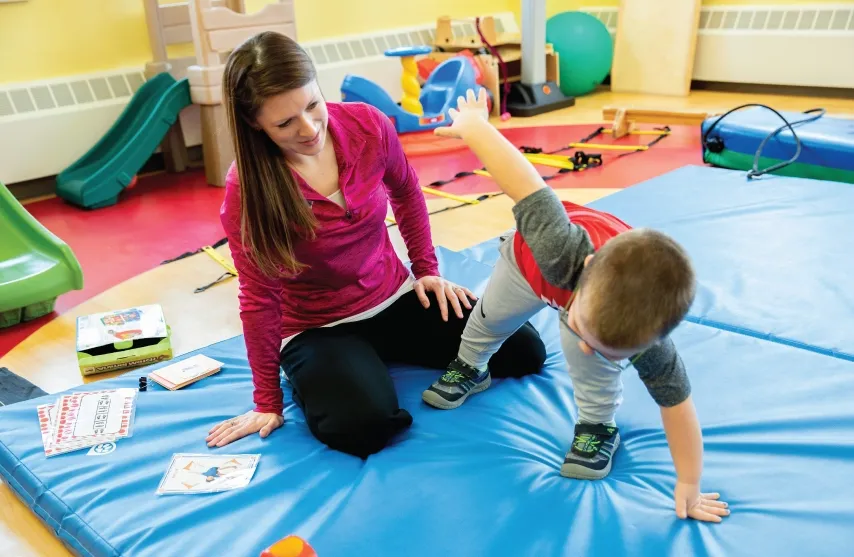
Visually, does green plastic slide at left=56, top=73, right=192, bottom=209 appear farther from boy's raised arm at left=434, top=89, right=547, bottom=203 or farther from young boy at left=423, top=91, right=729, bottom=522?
boy's raised arm at left=434, top=89, right=547, bottom=203

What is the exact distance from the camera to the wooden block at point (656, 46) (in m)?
5.85

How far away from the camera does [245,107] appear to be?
1.49 m

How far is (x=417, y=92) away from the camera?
4816 mm

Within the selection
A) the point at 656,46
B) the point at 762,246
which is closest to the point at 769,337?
the point at 762,246

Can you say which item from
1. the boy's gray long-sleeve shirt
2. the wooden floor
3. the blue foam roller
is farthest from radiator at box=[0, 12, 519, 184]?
the boy's gray long-sleeve shirt

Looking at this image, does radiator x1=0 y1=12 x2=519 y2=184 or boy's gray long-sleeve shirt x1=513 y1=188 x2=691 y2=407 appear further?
radiator x1=0 y1=12 x2=519 y2=184

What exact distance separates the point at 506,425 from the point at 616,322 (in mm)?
631

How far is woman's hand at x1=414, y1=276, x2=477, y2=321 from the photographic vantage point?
1.86m

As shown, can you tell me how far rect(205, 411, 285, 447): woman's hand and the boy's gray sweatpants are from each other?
0.45 m

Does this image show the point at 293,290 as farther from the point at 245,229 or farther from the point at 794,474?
the point at 794,474

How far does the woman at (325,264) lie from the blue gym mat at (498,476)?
0.24ft

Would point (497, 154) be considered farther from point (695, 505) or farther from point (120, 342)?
point (120, 342)

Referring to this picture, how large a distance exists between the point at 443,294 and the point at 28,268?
1.64 meters

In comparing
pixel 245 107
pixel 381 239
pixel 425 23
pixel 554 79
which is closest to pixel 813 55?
pixel 554 79
